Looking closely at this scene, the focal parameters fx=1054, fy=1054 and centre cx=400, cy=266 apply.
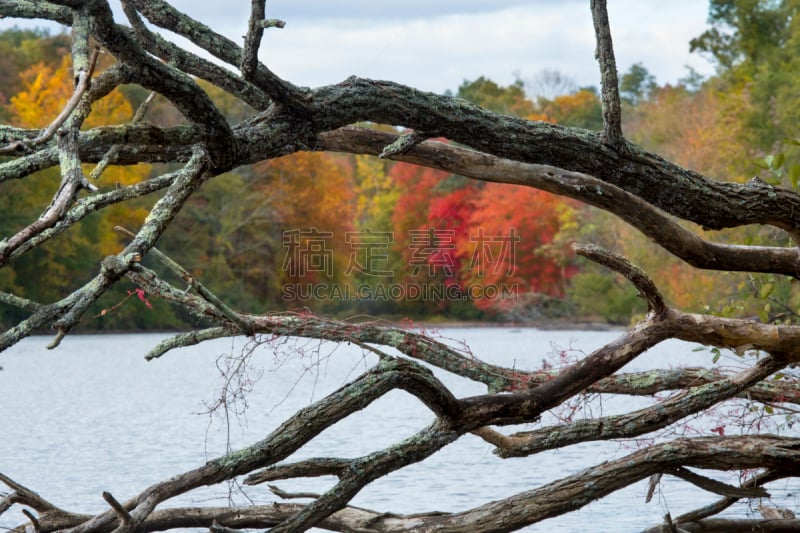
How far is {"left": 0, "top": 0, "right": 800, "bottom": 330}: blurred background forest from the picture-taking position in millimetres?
30156

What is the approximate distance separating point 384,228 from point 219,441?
27.7m

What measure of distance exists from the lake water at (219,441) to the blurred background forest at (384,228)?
249 inches

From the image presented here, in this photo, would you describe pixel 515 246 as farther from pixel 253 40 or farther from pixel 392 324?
pixel 253 40

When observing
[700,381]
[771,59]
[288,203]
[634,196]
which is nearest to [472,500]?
[700,381]

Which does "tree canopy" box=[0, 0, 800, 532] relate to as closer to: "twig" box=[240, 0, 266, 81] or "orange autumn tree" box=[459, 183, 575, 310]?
"twig" box=[240, 0, 266, 81]

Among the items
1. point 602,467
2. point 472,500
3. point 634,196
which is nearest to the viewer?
point 634,196

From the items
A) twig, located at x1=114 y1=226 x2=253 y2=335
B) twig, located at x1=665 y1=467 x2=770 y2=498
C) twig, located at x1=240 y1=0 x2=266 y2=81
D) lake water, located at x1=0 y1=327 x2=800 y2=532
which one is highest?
twig, located at x1=240 y1=0 x2=266 y2=81

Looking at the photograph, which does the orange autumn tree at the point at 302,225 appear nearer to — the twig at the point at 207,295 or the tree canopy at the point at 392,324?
the tree canopy at the point at 392,324

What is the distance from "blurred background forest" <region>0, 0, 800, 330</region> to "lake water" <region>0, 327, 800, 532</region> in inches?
249

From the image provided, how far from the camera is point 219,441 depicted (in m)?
14.1

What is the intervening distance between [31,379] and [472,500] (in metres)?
15.8

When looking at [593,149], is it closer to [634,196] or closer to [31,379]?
[634,196]

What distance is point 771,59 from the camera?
2812cm

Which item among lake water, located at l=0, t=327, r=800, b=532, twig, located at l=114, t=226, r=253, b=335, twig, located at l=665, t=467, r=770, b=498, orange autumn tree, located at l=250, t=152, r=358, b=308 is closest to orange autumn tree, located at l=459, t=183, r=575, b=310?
orange autumn tree, located at l=250, t=152, r=358, b=308
